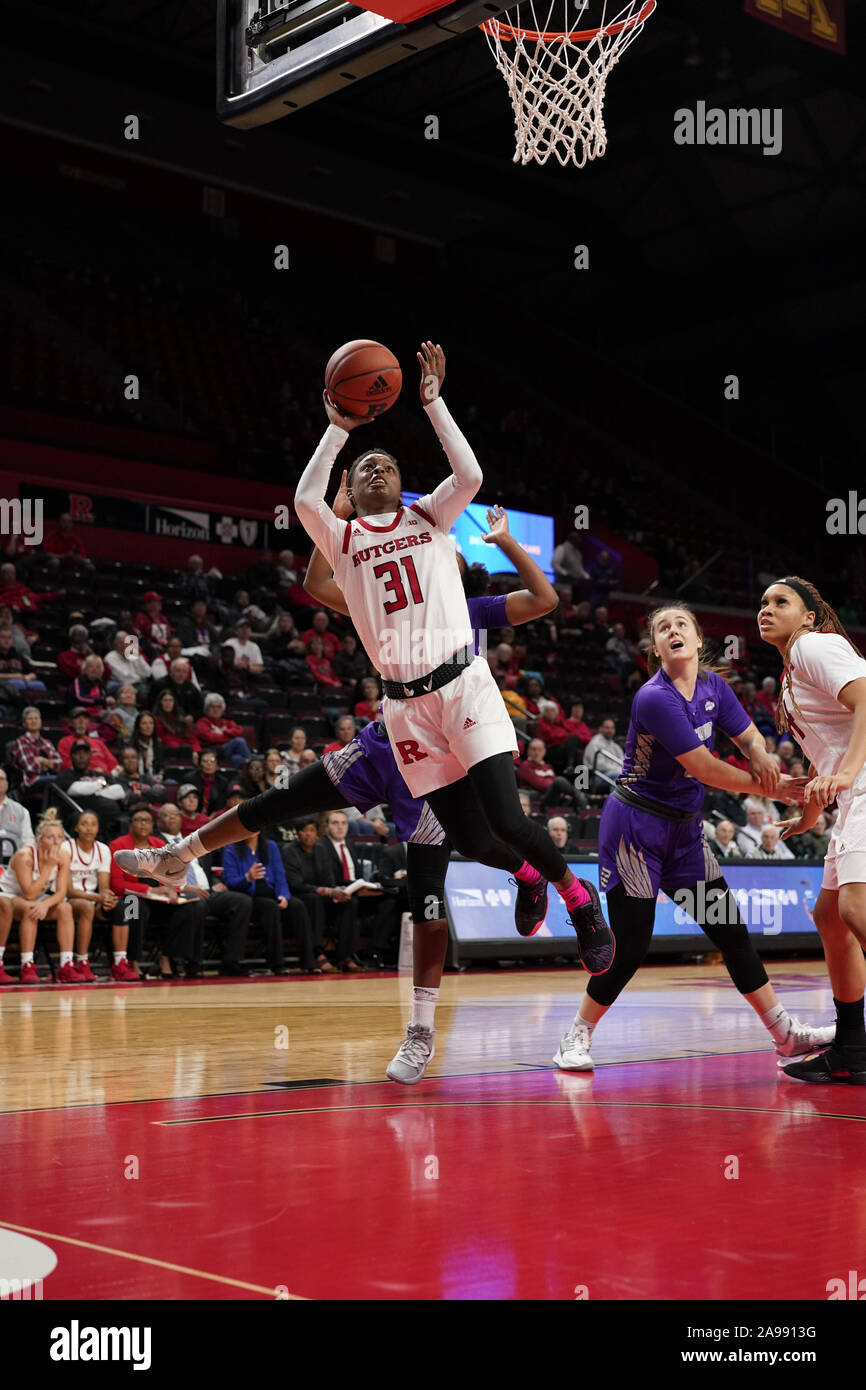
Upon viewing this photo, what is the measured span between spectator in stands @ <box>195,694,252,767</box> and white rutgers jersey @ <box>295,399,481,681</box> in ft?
28.7

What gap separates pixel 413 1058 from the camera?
5.12 metres

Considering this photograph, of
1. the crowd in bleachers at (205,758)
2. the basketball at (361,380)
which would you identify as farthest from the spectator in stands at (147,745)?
the basketball at (361,380)

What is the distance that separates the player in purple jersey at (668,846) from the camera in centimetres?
527

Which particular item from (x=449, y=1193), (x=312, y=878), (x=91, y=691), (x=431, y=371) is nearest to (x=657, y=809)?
(x=431, y=371)

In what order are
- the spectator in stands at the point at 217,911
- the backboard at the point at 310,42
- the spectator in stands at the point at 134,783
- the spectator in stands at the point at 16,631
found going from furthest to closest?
1. the spectator in stands at the point at 16,631
2. the spectator in stands at the point at 134,783
3. the spectator in stands at the point at 217,911
4. the backboard at the point at 310,42

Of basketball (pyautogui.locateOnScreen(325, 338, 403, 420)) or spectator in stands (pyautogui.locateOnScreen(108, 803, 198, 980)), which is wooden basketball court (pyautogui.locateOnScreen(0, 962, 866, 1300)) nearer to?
basketball (pyautogui.locateOnScreen(325, 338, 403, 420))

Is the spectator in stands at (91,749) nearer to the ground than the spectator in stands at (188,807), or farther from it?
farther from it

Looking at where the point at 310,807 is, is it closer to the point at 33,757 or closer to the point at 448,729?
the point at 448,729

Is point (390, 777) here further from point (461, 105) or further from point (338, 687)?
point (461, 105)

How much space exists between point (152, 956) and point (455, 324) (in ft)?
64.6

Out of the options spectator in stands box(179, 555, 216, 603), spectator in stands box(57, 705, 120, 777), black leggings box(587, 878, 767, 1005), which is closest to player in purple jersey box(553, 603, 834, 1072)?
black leggings box(587, 878, 767, 1005)

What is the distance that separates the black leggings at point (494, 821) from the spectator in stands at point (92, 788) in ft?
23.4

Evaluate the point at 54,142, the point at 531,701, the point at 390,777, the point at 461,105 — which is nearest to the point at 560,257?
the point at 461,105

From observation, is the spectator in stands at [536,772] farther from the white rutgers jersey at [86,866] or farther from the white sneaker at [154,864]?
the white sneaker at [154,864]
